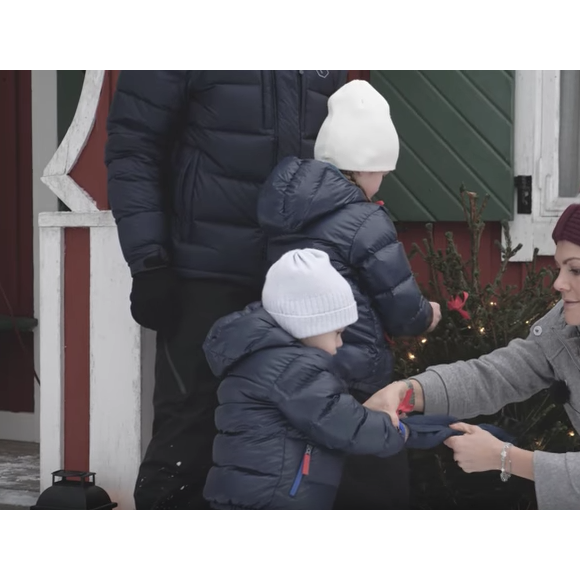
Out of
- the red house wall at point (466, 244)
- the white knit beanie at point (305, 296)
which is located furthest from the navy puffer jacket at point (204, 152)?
the red house wall at point (466, 244)

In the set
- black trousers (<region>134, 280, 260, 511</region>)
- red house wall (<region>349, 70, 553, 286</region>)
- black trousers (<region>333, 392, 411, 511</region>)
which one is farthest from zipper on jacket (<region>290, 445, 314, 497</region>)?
red house wall (<region>349, 70, 553, 286</region>)

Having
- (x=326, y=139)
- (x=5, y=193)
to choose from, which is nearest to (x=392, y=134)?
(x=326, y=139)

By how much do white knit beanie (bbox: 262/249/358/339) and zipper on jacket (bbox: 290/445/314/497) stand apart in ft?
0.95

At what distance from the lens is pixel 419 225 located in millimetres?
3869

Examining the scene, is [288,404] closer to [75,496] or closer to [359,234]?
[359,234]

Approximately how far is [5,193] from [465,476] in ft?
9.79

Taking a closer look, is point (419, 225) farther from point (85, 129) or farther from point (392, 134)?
point (85, 129)

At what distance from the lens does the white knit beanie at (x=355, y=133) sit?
276 cm

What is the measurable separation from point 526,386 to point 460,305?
0.47 metres

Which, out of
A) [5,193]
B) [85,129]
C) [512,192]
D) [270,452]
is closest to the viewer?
[270,452]

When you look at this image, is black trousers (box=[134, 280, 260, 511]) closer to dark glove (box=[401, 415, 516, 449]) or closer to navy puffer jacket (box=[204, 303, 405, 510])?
navy puffer jacket (box=[204, 303, 405, 510])

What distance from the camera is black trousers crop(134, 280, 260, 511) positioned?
9.46 ft

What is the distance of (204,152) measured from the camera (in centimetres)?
283

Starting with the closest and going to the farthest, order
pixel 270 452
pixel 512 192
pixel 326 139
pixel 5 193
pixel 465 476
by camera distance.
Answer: pixel 270 452
pixel 326 139
pixel 465 476
pixel 512 192
pixel 5 193
